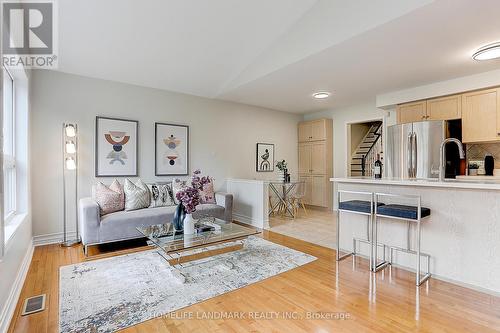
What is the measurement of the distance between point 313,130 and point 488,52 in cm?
390

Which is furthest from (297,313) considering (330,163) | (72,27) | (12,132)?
(330,163)

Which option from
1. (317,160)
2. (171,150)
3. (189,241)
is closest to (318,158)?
(317,160)

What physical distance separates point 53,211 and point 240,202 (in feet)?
10.2

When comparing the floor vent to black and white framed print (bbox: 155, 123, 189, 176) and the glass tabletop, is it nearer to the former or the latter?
the glass tabletop

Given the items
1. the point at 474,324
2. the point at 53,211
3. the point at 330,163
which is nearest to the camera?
the point at 474,324

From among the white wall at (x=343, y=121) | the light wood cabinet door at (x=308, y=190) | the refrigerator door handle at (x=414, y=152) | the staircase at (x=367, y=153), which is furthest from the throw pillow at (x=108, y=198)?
the staircase at (x=367, y=153)

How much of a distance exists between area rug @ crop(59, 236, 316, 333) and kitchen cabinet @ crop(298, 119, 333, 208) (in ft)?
10.7

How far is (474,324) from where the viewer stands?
6.30ft

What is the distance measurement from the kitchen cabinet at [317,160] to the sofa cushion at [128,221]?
12.8 feet

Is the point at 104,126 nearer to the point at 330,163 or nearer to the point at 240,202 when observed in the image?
the point at 240,202

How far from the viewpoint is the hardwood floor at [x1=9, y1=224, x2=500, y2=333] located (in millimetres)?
1900

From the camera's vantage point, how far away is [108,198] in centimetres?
380

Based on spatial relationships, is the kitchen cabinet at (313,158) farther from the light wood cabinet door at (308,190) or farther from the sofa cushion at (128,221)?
the sofa cushion at (128,221)

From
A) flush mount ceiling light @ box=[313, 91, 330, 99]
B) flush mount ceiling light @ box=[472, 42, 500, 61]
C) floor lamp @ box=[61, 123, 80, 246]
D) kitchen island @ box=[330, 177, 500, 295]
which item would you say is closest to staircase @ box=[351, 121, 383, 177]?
flush mount ceiling light @ box=[313, 91, 330, 99]
